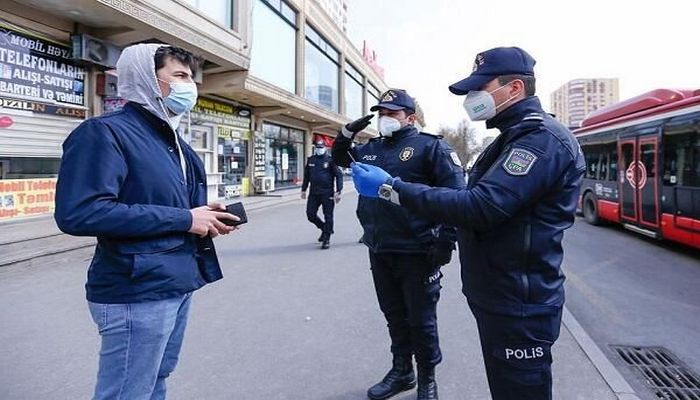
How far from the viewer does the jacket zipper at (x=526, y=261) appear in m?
1.68

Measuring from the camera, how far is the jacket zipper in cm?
168

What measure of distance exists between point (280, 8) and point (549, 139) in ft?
62.5

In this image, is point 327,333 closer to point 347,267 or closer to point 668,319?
point 347,267

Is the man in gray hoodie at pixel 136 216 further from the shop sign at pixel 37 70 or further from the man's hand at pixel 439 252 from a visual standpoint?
the shop sign at pixel 37 70

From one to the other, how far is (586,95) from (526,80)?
47903 millimetres

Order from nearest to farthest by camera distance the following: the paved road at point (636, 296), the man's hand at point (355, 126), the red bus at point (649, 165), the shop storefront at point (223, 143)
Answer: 1. the man's hand at point (355, 126)
2. the paved road at point (636, 296)
3. the red bus at point (649, 165)
4. the shop storefront at point (223, 143)

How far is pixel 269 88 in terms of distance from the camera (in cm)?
1598

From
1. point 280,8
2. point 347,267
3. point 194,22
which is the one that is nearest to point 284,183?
point 280,8

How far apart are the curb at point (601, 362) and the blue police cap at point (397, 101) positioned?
2392 mm

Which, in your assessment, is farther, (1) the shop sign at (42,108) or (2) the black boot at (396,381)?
(1) the shop sign at (42,108)

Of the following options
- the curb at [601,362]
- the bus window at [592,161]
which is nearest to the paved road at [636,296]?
the curb at [601,362]

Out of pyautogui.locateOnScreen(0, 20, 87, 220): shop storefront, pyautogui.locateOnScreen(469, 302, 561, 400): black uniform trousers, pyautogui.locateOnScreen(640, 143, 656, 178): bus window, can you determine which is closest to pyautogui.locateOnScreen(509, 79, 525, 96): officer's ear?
pyautogui.locateOnScreen(469, 302, 561, 400): black uniform trousers

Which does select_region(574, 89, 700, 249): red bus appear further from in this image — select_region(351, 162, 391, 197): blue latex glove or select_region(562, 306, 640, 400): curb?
select_region(351, 162, 391, 197): blue latex glove

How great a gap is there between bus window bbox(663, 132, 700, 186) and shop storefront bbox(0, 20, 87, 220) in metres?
12.3
